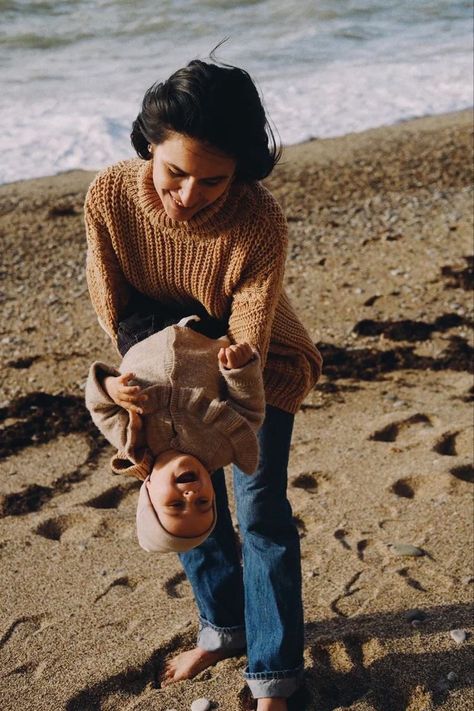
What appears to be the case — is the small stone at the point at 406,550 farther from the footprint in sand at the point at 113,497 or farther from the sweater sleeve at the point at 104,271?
the sweater sleeve at the point at 104,271

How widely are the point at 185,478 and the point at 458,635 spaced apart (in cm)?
143

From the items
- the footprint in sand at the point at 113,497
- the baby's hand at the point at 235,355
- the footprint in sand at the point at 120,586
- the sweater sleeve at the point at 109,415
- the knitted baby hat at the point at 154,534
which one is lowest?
the footprint in sand at the point at 113,497

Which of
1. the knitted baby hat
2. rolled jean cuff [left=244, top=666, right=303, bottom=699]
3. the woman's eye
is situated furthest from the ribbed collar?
rolled jean cuff [left=244, top=666, right=303, bottom=699]

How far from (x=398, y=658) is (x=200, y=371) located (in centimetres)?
139

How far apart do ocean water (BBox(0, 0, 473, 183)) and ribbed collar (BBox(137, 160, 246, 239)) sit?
694 centimetres

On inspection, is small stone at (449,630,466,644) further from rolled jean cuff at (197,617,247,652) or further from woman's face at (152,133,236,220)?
woman's face at (152,133,236,220)

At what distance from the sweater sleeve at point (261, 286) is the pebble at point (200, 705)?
119 centimetres

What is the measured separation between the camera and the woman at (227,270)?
8.00ft

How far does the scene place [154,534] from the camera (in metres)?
2.48

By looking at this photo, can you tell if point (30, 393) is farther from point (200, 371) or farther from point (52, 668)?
point (200, 371)

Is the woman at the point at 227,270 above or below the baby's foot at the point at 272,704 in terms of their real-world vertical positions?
above

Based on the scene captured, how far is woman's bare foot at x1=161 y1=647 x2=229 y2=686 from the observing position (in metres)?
3.28

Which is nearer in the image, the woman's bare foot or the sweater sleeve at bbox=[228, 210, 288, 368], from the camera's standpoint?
the sweater sleeve at bbox=[228, 210, 288, 368]

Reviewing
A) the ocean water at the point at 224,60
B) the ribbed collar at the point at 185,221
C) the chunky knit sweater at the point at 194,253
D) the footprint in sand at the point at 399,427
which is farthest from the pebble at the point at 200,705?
the ocean water at the point at 224,60
